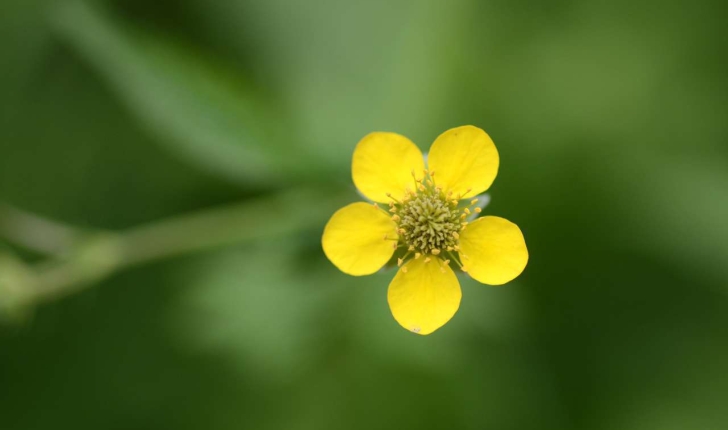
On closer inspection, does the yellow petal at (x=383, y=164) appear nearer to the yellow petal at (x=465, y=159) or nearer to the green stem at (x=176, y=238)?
the yellow petal at (x=465, y=159)

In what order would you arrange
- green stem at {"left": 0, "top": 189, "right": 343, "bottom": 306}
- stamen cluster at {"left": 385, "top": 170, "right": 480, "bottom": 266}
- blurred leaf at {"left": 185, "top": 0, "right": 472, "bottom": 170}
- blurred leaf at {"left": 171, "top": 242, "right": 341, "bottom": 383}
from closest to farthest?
1. stamen cluster at {"left": 385, "top": 170, "right": 480, "bottom": 266}
2. green stem at {"left": 0, "top": 189, "right": 343, "bottom": 306}
3. blurred leaf at {"left": 171, "top": 242, "right": 341, "bottom": 383}
4. blurred leaf at {"left": 185, "top": 0, "right": 472, "bottom": 170}

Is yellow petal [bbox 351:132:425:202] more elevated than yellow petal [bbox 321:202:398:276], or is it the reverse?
yellow petal [bbox 351:132:425:202]

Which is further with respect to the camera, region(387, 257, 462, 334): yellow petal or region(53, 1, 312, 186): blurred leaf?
region(53, 1, 312, 186): blurred leaf

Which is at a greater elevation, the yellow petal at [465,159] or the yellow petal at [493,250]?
the yellow petal at [465,159]

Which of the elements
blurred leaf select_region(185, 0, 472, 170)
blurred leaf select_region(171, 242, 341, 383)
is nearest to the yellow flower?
blurred leaf select_region(185, 0, 472, 170)

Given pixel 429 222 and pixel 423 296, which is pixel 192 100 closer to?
pixel 429 222

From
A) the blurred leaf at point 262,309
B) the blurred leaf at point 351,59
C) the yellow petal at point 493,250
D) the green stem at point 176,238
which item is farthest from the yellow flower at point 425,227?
the blurred leaf at point 262,309

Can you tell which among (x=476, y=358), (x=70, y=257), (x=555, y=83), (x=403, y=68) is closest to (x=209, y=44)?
(x=403, y=68)

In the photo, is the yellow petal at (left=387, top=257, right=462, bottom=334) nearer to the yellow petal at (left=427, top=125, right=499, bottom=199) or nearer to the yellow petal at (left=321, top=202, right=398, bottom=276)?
the yellow petal at (left=321, top=202, right=398, bottom=276)
